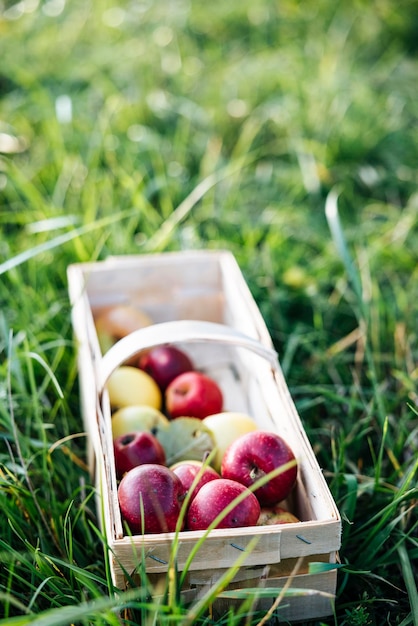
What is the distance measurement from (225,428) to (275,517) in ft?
1.01

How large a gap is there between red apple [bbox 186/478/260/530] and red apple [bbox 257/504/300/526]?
7 cm

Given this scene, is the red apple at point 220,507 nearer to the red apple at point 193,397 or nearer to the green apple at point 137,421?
the green apple at point 137,421

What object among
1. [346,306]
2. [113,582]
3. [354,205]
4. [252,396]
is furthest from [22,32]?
[113,582]

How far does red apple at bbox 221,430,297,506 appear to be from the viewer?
1444 millimetres

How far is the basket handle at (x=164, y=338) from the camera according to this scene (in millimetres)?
1562

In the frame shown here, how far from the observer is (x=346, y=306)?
2439mm

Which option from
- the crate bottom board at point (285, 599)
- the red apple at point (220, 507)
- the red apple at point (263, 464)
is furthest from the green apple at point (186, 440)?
the crate bottom board at point (285, 599)

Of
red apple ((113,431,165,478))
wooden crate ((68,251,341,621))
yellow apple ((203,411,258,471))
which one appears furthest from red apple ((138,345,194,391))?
red apple ((113,431,165,478))

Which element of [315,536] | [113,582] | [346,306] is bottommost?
[346,306]

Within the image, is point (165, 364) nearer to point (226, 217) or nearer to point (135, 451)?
point (135, 451)

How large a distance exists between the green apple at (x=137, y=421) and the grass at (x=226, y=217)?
0.16 metres

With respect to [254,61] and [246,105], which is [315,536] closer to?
[246,105]

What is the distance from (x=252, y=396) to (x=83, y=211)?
121cm

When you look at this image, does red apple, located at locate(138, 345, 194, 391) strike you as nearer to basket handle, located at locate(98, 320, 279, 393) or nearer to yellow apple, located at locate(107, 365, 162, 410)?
yellow apple, located at locate(107, 365, 162, 410)
